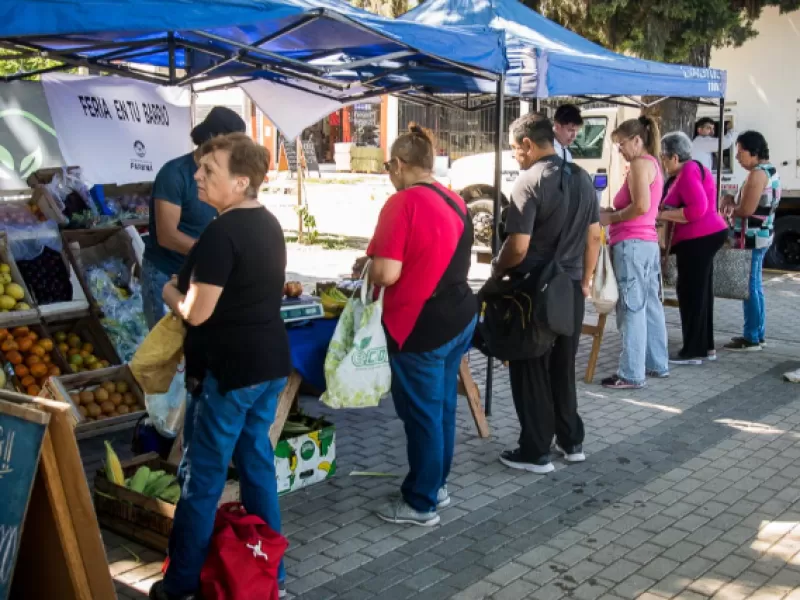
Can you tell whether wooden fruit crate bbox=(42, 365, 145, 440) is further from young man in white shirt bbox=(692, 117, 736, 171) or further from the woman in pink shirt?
young man in white shirt bbox=(692, 117, 736, 171)

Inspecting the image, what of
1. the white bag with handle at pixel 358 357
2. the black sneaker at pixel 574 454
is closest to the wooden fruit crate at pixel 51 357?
the white bag with handle at pixel 358 357

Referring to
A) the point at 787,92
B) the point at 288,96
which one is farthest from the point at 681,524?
the point at 787,92

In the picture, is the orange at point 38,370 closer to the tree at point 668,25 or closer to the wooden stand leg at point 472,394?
the wooden stand leg at point 472,394

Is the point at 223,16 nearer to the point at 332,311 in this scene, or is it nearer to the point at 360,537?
the point at 332,311

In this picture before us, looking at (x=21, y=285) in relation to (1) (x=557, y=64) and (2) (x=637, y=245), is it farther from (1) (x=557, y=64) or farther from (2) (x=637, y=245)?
(2) (x=637, y=245)

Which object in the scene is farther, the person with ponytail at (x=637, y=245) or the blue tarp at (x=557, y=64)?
the person with ponytail at (x=637, y=245)

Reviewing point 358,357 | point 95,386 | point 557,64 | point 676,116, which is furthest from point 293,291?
point 676,116

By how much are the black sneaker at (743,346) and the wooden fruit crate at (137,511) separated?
5.34m

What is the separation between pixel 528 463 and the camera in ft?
17.2

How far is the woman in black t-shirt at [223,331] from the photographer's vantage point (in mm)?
3240

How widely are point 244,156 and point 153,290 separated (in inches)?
86.0

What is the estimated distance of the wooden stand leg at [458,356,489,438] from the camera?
5609mm

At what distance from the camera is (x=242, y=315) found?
131 inches

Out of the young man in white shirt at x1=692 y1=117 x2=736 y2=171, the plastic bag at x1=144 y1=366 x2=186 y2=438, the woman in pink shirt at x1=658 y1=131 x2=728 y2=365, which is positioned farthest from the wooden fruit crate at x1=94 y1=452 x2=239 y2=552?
the young man in white shirt at x1=692 y1=117 x2=736 y2=171
